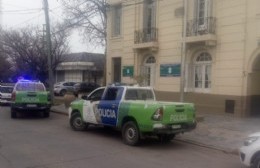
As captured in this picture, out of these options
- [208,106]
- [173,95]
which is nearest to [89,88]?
[173,95]

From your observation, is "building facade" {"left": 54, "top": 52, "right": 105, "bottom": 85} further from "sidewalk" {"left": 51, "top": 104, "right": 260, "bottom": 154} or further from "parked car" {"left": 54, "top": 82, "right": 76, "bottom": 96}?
"sidewalk" {"left": 51, "top": 104, "right": 260, "bottom": 154}

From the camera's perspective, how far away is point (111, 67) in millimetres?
26719

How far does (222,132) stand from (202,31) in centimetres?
714

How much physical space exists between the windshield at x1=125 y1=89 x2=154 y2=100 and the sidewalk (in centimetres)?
170

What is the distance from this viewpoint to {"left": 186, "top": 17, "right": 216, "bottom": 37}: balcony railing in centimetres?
1916

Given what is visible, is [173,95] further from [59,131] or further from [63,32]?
[63,32]

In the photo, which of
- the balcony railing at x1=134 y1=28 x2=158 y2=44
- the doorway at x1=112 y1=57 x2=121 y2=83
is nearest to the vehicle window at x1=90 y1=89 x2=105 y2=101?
the balcony railing at x1=134 y1=28 x2=158 y2=44

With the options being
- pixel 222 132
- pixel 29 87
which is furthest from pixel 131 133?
pixel 29 87

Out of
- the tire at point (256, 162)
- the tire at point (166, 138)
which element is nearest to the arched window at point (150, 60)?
the tire at point (166, 138)

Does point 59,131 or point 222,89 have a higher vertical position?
point 222,89

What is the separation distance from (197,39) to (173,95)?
12.6 ft

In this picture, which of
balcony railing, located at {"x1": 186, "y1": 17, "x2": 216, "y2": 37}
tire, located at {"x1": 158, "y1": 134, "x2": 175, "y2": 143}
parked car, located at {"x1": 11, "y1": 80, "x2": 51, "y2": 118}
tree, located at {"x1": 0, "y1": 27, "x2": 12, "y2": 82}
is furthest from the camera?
tree, located at {"x1": 0, "y1": 27, "x2": 12, "y2": 82}

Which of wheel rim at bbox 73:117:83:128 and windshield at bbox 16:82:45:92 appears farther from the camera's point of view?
windshield at bbox 16:82:45:92

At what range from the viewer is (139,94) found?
42.0 feet
